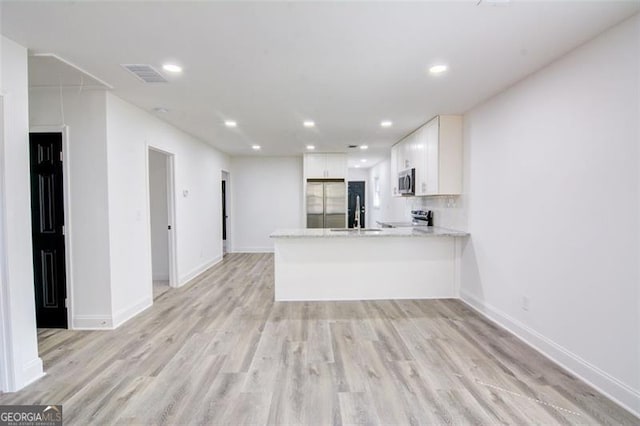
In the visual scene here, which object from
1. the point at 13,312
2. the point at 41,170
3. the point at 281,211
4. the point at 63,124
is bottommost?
the point at 13,312

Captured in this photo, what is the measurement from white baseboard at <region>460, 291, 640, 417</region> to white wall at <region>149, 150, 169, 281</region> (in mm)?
5044

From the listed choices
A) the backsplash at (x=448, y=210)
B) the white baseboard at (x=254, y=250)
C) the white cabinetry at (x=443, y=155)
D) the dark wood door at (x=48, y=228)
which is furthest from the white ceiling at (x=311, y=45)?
the white baseboard at (x=254, y=250)

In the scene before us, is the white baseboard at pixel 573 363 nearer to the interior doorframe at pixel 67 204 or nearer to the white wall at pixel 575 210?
the white wall at pixel 575 210

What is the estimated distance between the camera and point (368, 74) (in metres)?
2.75

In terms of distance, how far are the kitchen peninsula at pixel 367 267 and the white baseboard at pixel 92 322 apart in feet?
6.21

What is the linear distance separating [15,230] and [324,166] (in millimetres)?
5505

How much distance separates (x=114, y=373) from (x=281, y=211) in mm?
5632

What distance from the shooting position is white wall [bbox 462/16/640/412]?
1977 mm

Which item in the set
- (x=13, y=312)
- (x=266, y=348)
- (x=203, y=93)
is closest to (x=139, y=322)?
(x=13, y=312)

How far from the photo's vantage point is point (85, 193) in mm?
3229

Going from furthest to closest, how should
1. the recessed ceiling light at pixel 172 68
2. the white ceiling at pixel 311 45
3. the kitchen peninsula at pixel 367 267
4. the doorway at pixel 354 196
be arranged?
1. the doorway at pixel 354 196
2. the kitchen peninsula at pixel 367 267
3. the recessed ceiling light at pixel 172 68
4. the white ceiling at pixel 311 45

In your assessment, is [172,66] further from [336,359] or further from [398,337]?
[398,337]

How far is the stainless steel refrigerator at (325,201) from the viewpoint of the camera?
7.12 meters


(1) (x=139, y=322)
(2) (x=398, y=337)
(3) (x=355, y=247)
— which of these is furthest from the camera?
(3) (x=355, y=247)
